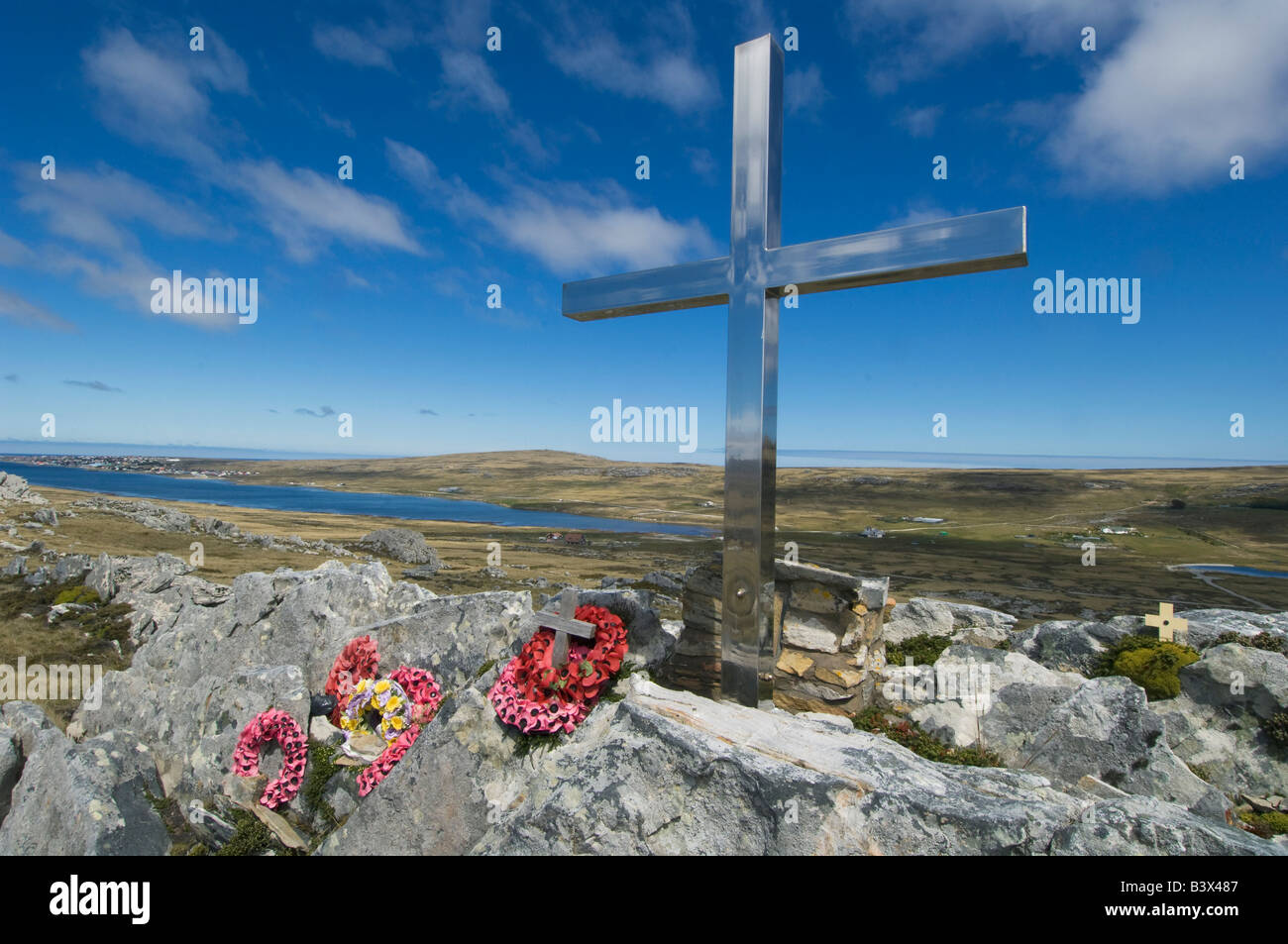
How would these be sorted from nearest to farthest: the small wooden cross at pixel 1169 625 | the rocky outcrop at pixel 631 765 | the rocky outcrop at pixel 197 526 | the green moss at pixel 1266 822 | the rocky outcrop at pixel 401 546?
the rocky outcrop at pixel 631 765
the green moss at pixel 1266 822
the small wooden cross at pixel 1169 625
the rocky outcrop at pixel 197 526
the rocky outcrop at pixel 401 546

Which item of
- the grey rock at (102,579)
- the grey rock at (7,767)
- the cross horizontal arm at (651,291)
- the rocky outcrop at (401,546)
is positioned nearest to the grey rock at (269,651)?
the grey rock at (7,767)

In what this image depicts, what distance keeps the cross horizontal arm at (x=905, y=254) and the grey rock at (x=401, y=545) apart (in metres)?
29.7

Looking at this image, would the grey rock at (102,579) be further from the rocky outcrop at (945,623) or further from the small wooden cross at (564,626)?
the rocky outcrop at (945,623)

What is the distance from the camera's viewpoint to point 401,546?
113ft

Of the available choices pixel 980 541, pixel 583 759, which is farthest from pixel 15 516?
pixel 980 541

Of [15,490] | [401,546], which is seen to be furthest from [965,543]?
[15,490]

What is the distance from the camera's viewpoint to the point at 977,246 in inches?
166

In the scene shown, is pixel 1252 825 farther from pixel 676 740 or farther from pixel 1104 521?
pixel 1104 521

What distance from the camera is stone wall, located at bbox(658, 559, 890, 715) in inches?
243

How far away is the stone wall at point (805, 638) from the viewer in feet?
20.3

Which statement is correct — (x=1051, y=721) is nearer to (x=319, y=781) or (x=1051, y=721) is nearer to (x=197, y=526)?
(x=319, y=781)

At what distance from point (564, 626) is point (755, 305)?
138 inches

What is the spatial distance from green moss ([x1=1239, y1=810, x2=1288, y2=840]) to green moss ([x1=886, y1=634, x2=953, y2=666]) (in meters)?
3.24
